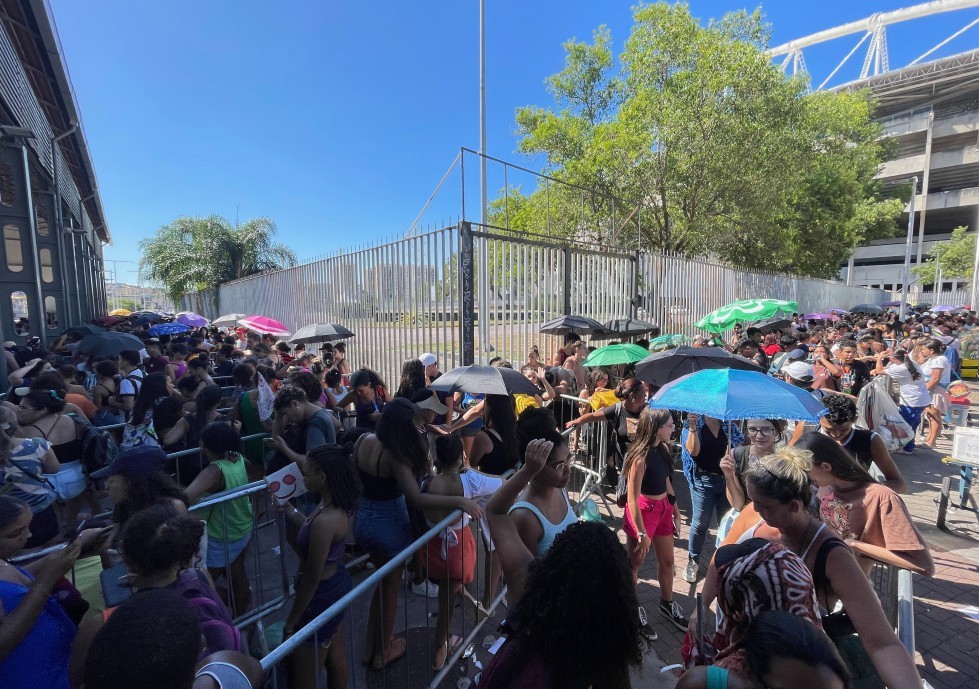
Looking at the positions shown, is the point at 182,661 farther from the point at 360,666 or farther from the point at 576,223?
the point at 576,223

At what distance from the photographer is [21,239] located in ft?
34.6

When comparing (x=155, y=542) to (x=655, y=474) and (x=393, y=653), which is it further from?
(x=655, y=474)

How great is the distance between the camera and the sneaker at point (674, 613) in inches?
144

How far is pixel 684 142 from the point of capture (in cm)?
1492

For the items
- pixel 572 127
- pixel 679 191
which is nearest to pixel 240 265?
pixel 572 127

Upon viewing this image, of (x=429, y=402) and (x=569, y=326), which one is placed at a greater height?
(x=569, y=326)

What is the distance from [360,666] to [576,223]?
14.6 m

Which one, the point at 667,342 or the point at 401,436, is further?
the point at 667,342

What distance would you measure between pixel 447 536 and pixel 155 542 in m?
1.66

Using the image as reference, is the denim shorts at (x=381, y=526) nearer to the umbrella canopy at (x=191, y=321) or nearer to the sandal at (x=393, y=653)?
the sandal at (x=393, y=653)

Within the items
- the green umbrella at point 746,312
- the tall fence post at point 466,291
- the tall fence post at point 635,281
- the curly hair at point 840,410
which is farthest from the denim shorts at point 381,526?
the tall fence post at point 635,281

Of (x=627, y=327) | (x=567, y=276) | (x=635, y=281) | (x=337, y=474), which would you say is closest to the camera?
(x=337, y=474)

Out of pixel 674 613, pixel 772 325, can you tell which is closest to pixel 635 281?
pixel 772 325

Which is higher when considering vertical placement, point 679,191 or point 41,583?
point 679,191
